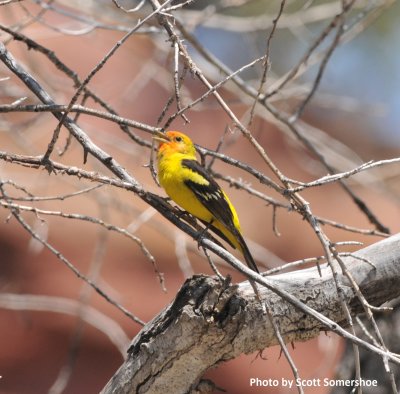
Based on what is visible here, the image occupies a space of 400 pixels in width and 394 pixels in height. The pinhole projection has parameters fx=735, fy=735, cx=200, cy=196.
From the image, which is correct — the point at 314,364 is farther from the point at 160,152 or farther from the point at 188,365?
the point at 188,365

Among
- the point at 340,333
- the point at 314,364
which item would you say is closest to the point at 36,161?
the point at 340,333

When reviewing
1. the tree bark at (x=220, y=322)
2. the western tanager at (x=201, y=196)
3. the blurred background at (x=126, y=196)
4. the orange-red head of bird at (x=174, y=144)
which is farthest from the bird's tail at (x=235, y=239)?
the tree bark at (x=220, y=322)

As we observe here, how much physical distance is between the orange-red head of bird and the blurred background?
379 millimetres

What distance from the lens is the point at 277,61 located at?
55.0 feet

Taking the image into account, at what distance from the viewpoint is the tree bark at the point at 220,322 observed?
303cm

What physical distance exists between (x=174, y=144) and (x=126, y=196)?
242 inches

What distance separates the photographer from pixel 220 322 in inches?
119

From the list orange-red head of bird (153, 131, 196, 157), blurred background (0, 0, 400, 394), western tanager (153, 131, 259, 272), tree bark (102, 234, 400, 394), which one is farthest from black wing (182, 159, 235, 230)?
tree bark (102, 234, 400, 394)

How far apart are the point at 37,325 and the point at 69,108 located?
631 centimetres

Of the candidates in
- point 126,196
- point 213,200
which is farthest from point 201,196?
point 126,196

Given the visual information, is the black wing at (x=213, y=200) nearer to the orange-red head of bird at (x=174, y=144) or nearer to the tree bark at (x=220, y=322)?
the orange-red head of bird at (x=174, y=144)

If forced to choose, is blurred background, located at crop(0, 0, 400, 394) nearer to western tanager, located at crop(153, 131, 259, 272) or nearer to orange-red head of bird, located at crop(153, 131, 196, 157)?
western tanager, located at crop(153, 131, 259, 272)

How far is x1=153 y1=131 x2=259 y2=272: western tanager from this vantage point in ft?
13.5

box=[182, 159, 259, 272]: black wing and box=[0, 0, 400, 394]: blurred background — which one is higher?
box=[0, 0, 400, 394]: blurred background
